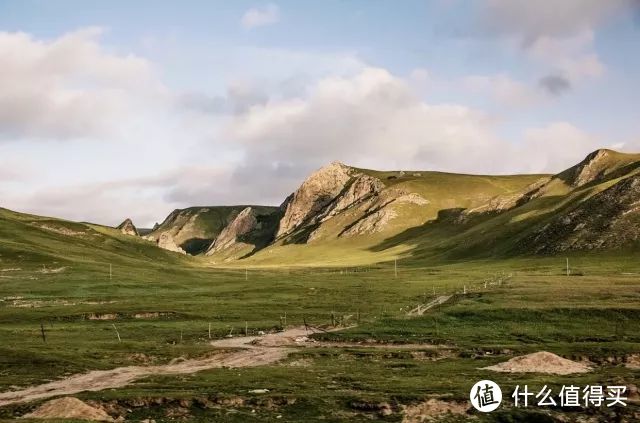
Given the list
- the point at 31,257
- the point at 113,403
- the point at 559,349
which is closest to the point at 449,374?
the point at 559,349

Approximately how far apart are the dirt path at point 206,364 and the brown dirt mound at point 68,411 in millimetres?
5006

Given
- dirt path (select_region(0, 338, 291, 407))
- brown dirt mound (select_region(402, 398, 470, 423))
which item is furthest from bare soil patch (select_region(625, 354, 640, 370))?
dirt path (select_region(0, 338, 291, 407))

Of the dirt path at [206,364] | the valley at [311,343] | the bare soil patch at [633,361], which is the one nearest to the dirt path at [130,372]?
the dirt path at [206,364]

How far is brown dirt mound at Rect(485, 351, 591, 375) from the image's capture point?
53.2m

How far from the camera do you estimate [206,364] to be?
6297 cm

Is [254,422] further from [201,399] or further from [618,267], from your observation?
[618,267]

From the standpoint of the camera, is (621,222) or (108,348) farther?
(621,222)

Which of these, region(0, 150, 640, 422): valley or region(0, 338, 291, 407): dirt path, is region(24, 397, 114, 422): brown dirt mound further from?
region(0, 338, 291, 407): dirt path

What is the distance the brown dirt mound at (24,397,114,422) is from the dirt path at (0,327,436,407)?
5.01 m

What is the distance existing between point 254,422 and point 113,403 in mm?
11132

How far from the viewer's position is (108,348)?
228 ft

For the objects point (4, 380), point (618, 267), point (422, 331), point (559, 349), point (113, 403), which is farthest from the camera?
point (618, 267)

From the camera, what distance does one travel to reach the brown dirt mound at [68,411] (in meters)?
38.6

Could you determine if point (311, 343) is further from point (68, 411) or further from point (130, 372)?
point (68, 411)
